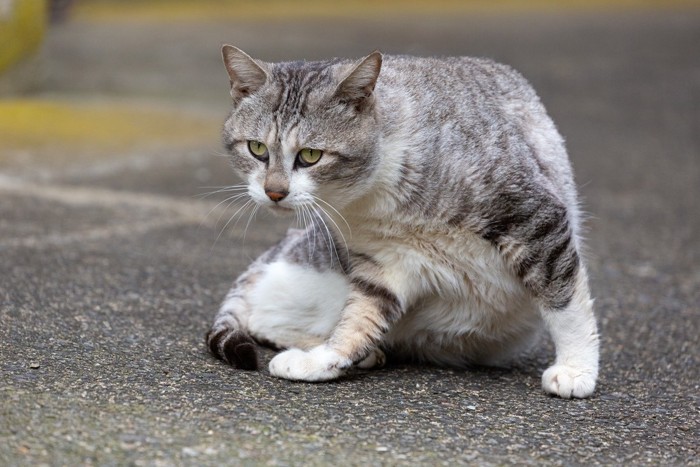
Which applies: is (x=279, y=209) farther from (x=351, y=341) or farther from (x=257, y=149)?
(x=351, y=341)

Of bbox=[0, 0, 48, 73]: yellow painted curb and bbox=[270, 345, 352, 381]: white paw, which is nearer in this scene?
bbox=[270, 345, 352, 381]: white paw

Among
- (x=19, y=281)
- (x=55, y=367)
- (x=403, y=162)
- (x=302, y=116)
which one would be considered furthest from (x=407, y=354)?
(x=19, y=281)

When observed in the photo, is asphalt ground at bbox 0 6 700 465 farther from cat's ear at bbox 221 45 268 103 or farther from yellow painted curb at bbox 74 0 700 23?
yellow painted curb at bbox 74 0 700 23

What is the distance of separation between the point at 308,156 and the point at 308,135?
7cm

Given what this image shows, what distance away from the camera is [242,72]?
10.8ft

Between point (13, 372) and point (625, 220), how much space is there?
14.4 ft

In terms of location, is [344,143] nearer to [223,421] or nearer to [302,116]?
[302,116]

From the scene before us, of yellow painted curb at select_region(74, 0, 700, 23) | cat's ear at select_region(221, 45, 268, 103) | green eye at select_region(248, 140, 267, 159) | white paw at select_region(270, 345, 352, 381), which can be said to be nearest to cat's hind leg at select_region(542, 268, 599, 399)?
white paw at select_region(270, 345, 352, 381)

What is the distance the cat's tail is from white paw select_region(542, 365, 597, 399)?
99 centimetres

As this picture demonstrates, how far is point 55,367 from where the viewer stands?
2922mm

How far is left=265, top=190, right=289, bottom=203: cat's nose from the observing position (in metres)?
3.00

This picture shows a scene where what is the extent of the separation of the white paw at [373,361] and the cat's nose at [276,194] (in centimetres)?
67

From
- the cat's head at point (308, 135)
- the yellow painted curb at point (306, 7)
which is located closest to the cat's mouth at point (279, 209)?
the cat's head at point (308, 135)

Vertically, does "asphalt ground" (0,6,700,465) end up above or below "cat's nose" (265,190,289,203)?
below
